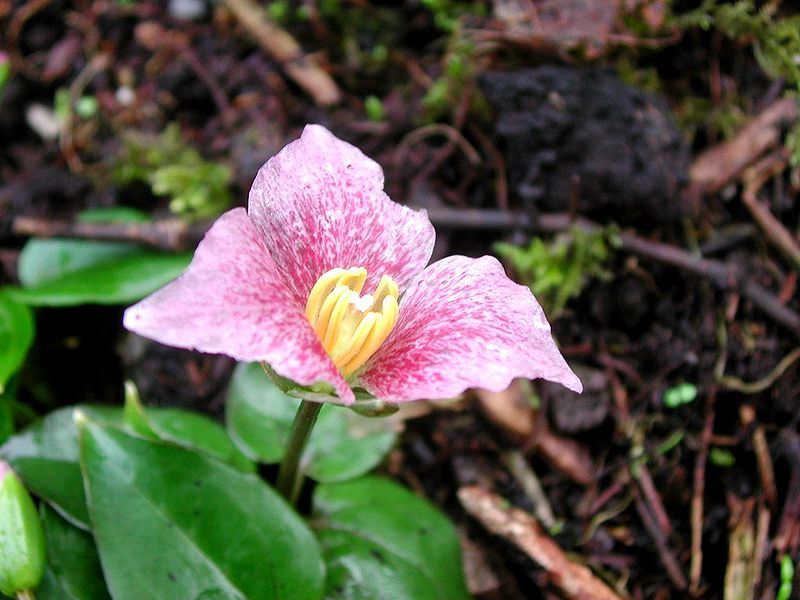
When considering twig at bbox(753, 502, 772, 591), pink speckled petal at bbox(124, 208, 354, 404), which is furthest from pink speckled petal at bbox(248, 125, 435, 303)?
twig at bbox(753, 502, 772, 591)

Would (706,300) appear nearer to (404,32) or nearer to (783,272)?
(783,272)

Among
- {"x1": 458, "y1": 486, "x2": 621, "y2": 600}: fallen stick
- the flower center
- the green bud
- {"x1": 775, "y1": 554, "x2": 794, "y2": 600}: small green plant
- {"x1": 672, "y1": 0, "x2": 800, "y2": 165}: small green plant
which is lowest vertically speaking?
{"x1": 458, "y1": 486, "x2": 621, "y2": 600}: fallen stick

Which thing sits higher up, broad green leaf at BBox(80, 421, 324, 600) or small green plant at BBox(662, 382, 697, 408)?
broad green leaf at BBox(80, 421, 324, 600)

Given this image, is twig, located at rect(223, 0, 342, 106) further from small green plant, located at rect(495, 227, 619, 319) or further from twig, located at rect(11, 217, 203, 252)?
small green plant, located at rect(495, 227, 619, 319)

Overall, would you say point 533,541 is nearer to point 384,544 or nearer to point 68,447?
point 384,544

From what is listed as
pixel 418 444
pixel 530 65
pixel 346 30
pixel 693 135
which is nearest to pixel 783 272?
pixel 693 135

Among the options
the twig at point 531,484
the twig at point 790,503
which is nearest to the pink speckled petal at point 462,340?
the twig at point 531,484

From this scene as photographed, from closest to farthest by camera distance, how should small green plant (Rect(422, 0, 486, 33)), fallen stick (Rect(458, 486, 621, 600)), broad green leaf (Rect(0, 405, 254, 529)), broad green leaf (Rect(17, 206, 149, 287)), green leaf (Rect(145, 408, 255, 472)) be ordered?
broad green leaf (Rect(0, 405, 254, 529))
fallen stick (Rect(458, 486, 621, 600))
green leaf (Rect(145, 408, 255, 472))
broad green leaf (Rect(17, 206, 149, 287))
small green plant (Rect(422, 0, 486, 33))
